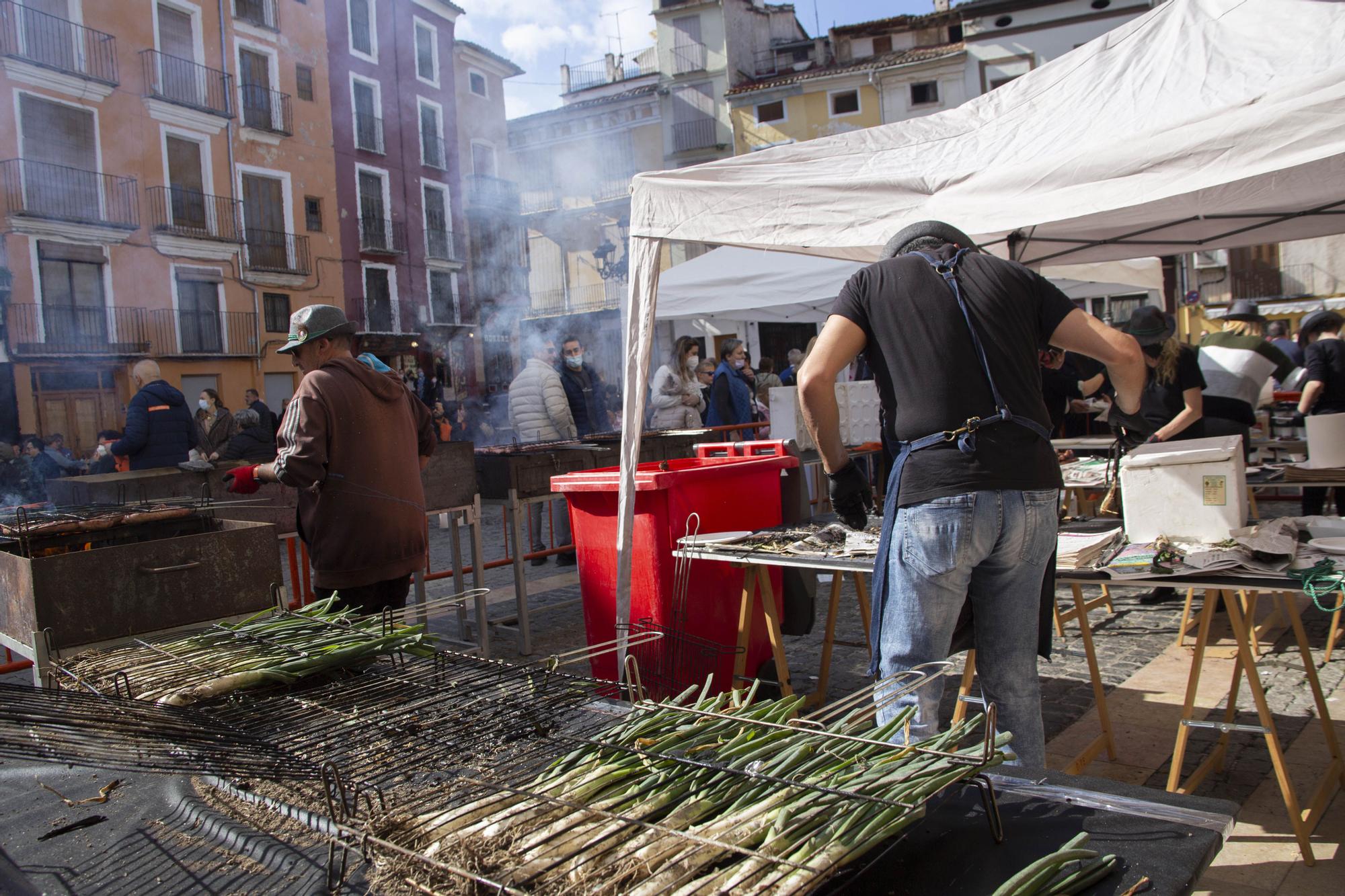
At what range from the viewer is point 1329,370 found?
22.5 feet

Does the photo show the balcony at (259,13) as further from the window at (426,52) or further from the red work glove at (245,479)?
the red work glove at (245,479)

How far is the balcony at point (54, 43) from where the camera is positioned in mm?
19438

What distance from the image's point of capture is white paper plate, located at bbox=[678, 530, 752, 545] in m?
4.06

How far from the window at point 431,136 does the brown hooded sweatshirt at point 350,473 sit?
29.3 metres

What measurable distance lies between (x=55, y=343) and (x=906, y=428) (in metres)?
22.6

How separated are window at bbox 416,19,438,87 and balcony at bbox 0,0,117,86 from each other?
10017 millimetres

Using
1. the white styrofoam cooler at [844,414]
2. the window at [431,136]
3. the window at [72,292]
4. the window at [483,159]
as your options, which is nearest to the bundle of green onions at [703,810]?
the white styrofoam cooler at [844,414]

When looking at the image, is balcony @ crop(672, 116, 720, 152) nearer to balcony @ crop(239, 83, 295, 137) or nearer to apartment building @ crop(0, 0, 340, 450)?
apartment building @ crop(0, 0, 340, 450)

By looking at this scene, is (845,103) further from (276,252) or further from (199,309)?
(199,309)

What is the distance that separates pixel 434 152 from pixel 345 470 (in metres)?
30.1

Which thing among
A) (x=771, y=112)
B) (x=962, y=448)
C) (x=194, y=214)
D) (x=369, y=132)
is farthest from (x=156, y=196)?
(x=962, y=448)

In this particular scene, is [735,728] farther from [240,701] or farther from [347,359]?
[347,359]

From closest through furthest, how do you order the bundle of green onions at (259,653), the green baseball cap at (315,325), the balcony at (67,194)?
1. the bundle of green onions at (259,653)
2. the green baseball cap at (315,325)
3. the balcony at (67,194)

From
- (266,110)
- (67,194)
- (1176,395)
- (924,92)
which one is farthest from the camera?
(924,92)
